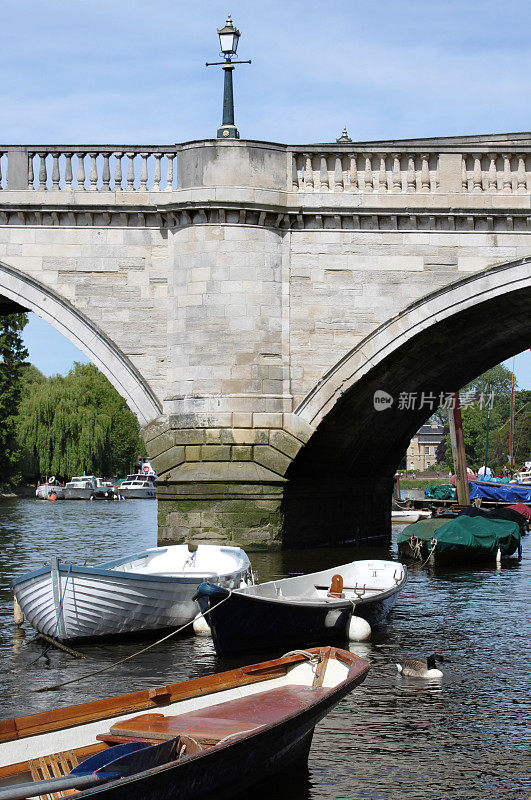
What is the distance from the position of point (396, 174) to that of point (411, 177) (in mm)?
253

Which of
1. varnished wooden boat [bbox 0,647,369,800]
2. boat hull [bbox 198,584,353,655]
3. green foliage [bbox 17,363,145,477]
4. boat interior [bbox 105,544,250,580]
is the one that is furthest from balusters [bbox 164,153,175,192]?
green foliage [bbox 17,363,145,477]

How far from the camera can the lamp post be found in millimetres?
17844

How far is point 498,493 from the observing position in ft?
115

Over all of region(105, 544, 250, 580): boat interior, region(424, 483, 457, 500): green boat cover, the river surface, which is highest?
region(424, 483, 457, 500): green boat cover

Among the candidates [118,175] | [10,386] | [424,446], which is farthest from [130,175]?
[424,446]

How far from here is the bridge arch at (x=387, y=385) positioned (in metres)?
18.6

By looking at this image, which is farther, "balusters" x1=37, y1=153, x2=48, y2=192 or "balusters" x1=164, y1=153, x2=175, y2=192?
"balusters" x1=37, y1=153, x2=48, y2=192

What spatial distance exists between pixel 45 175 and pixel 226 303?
3.86 metres

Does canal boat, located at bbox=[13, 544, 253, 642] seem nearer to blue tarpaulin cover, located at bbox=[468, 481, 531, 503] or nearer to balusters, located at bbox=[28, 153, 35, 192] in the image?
balusters, located at bbox=[28, 153, 35, 192]

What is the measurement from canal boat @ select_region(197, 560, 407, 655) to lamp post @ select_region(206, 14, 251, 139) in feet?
27.7

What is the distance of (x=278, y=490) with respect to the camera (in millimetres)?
18562

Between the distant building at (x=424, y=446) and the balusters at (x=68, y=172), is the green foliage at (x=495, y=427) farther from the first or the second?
the balusters at (x=68, y=172)

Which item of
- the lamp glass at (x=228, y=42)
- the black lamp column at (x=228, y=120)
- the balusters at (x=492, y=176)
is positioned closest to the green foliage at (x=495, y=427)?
the balusters at (x=492, y=176)

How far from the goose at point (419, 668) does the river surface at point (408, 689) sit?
0.11m
